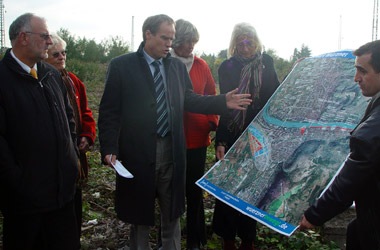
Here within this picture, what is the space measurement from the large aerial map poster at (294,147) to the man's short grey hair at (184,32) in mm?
943

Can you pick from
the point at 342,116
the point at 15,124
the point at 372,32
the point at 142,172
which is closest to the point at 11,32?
the point at 15,124

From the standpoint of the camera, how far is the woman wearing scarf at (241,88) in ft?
9.39

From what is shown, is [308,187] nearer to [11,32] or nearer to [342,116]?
[342,116]

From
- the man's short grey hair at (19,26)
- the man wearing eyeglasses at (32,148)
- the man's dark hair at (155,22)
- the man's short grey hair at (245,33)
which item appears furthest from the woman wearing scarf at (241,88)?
the man's short grey hair at (19,26)

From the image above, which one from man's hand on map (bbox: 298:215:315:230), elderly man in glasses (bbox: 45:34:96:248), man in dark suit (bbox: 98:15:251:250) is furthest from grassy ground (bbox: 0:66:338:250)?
man's hand on map (bbox: 298:215:315:230)

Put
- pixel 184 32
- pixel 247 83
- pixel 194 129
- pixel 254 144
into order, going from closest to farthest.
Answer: pixel 254 144 < pixel 247 83 < pixel 184 32 < pixel 194 129

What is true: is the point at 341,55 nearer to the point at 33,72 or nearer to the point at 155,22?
the point at 155,22

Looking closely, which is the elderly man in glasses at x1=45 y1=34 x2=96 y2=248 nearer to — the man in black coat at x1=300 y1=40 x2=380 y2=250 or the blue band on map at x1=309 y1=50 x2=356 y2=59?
the man in black coat at x1=300 y1=40 x2=380 y2=250

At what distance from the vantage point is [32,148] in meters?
2.04

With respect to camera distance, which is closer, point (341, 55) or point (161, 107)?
point (341, 55)

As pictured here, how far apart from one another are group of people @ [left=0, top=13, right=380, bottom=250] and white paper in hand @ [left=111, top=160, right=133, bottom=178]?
69mm

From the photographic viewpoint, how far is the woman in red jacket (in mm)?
3038

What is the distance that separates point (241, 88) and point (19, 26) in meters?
1.72

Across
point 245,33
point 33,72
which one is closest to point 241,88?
point 245,33
